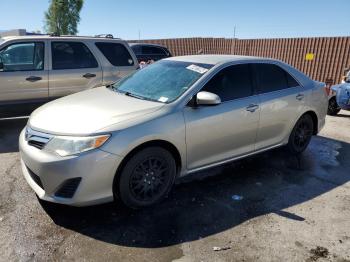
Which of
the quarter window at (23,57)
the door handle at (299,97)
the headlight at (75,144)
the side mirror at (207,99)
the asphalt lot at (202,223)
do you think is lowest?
the asphalt lot at (202,223)

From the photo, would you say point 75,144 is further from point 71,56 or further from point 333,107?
point 333,107

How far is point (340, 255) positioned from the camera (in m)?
3.26

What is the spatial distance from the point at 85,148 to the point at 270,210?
212 centimetres

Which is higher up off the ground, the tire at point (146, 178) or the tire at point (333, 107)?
the tire at point (146, 178)

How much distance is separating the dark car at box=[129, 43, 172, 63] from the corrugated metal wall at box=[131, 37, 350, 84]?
1572 millimetres

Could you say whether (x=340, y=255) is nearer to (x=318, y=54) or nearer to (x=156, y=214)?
(x=156, y=214)

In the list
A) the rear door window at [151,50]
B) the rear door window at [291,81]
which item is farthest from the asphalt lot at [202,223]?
the rear door window at [151,50]

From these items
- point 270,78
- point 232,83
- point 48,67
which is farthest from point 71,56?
point 270,78

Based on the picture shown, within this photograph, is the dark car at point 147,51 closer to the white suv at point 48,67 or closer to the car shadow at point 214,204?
the white suv at point 48,67

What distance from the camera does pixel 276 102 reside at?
4949 millimetres

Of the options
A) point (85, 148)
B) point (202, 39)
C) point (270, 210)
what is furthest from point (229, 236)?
point (202, 39)

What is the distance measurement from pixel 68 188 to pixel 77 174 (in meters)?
0.18

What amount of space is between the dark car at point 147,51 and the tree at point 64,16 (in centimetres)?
2433

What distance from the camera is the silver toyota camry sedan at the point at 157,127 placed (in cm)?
337
